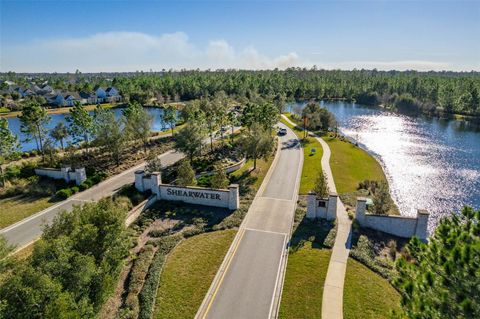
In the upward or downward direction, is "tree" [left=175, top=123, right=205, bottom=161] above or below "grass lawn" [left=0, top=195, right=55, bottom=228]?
above

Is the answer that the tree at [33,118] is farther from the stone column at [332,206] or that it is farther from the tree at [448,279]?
the tree at [448,279]

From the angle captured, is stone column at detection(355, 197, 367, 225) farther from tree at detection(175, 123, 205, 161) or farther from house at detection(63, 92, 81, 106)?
house at detection(63, 92, 81, 106)

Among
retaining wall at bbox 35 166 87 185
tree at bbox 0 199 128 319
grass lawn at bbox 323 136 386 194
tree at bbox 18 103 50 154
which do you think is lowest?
grass lawn at bbox 323 136 386 194

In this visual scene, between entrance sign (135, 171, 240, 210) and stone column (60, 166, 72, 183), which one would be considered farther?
stone column (60, 166, 72, 183)

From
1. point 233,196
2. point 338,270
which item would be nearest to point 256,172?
point 233,196

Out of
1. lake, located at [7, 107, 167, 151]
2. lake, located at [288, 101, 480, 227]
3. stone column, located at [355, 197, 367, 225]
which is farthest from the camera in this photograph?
lake, located at [7, 107, 167, 151]

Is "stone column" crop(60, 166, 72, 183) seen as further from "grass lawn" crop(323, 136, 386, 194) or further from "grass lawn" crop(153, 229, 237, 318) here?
"grass lawn" crop(323, 136, 386, 194)

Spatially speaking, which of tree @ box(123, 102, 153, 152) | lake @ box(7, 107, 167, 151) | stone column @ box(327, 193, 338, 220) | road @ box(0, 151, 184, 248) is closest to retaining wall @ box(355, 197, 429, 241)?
stone column @ box(327, 193, 338, 220)

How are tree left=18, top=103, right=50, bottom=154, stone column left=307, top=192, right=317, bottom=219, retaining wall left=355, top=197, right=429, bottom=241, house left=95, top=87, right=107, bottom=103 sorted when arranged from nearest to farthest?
1. retaining wall left=355, top=197, right=429, bottom=241
2. stone column left=307, top=192, right=317, bottom=219
3. tree left=18, top=103, right=50, bottom=154
4. house left=95, top=87, right=107, bottom=103

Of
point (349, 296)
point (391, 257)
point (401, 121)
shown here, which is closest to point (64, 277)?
point (349, 296)
